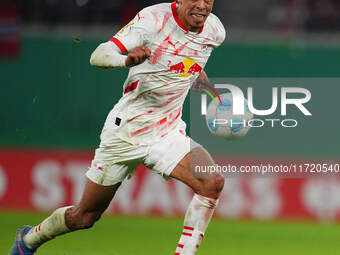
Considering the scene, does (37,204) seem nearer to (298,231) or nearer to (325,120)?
(298,231)

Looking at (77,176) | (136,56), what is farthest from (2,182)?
(136,56)

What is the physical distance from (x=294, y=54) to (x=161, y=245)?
15.1ft

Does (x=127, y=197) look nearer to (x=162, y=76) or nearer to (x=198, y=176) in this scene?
(x=162, y=76)

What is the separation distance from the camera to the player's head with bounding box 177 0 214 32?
6.09m

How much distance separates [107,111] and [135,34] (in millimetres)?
5745

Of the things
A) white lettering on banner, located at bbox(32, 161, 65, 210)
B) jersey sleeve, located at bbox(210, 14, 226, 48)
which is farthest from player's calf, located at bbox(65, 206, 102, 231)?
white lettering on banner, located at bbox(32, 161, 65, 210)

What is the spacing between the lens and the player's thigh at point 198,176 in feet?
19.6

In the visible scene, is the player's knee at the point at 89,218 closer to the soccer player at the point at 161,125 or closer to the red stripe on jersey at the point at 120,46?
the soccer player at the point at 161,125

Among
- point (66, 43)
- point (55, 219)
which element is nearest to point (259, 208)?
point (66, 43)

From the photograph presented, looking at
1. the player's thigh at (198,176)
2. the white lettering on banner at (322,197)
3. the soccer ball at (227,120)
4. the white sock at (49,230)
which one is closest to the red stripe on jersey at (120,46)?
the player's thigh at (198,176)

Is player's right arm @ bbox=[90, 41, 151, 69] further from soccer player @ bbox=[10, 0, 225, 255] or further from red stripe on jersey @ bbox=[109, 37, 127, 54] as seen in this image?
soccer player @ bbox=[10, 0, 225, 255]

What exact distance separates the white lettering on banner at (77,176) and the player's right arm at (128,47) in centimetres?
502

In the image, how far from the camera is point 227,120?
6.60 metres

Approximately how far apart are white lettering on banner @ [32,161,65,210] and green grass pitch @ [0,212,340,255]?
21cm
